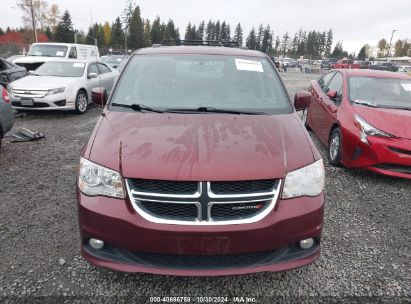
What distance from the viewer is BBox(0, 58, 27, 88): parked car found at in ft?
34.9

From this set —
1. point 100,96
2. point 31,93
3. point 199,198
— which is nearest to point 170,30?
point 31,93

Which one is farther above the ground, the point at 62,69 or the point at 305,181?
the point at 62,69

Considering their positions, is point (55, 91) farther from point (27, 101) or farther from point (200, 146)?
point (200, 146)

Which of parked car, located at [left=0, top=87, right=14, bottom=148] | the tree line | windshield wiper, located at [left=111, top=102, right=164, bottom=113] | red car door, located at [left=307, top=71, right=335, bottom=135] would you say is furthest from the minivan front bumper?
the tree line

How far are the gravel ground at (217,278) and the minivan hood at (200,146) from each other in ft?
3.21

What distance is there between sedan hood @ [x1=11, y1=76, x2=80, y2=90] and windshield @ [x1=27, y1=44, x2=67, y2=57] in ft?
21.3

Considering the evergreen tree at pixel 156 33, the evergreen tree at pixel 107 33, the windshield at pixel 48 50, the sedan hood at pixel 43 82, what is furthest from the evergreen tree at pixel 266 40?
the sedan hood at pixel 43 82

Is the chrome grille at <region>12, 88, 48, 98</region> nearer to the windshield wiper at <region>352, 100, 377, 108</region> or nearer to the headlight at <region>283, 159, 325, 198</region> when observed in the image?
the windshield wiper at <region>352, 100, 377, 108</region>

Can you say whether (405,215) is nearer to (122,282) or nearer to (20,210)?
(122,282)

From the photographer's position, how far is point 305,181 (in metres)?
2.34

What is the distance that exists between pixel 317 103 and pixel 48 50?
42.4 feet

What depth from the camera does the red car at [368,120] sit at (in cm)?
455

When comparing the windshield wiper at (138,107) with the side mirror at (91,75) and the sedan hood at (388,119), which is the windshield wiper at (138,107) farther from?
the side mirror at (91,75)

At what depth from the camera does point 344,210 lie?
391 cm
